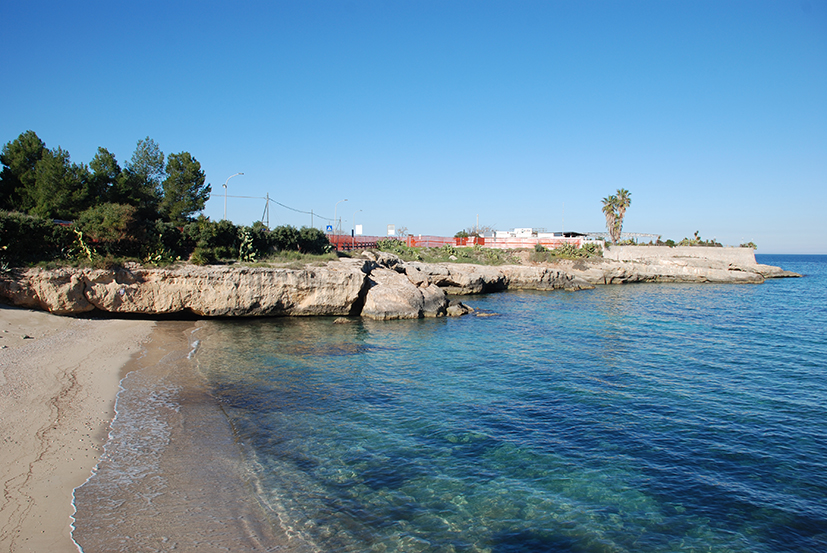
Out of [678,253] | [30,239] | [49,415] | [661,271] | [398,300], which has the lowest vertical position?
[49,415]

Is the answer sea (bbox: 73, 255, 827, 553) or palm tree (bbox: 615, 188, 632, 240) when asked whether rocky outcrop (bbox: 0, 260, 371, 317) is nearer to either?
sea (bbox: 73, 255, 827, 553)

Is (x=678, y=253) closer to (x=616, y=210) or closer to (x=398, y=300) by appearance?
(x=616, y=210)

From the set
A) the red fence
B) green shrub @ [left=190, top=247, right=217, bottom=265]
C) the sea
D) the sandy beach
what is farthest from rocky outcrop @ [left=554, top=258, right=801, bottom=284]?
the sandy beach

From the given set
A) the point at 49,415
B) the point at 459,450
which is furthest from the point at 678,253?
the point at 49,415

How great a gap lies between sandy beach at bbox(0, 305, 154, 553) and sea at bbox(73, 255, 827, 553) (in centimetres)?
42

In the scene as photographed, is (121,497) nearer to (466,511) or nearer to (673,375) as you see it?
(466,511)

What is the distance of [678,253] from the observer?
6788 cm

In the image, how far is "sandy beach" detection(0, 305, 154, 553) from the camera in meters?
7.43

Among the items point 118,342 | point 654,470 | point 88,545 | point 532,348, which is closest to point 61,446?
point 88,545

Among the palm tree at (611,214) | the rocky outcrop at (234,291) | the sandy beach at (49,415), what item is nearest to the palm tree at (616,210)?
the palm tree at (611,214)

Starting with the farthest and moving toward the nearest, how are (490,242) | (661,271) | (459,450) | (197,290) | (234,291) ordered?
(490,242) < (661,271) < (234,291) < (197,290) < (459,450)

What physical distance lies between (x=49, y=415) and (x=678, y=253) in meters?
75.1

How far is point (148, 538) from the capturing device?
7.33 meters

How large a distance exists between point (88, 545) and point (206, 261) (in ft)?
75.7
